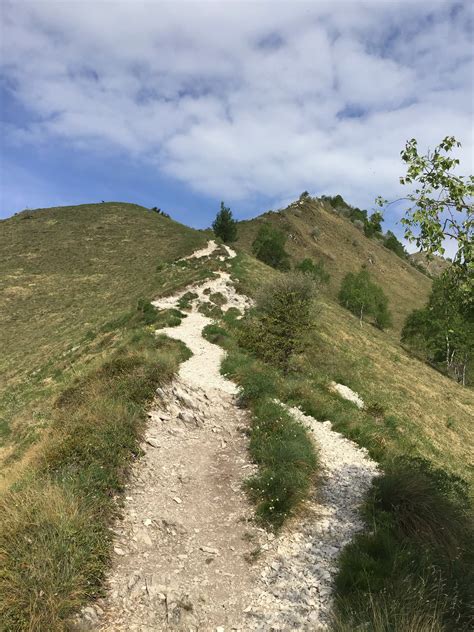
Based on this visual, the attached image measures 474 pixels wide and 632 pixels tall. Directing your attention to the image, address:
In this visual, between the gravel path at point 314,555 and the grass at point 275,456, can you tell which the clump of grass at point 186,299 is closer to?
the grass at point 275,456

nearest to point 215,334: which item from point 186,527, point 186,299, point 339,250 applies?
point 186,299

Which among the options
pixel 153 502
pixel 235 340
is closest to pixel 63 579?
pixel 153 502

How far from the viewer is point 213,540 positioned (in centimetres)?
920

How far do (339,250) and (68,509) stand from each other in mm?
108429

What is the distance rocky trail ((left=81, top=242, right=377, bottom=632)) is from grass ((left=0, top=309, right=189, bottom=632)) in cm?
46

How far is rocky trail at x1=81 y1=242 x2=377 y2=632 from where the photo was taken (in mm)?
7332

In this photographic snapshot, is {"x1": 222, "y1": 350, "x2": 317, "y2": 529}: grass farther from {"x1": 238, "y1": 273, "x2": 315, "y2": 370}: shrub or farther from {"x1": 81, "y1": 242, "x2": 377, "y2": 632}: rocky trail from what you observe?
{"x1": 238, "y1": 273, "x2": 315, "y2": 370}: shrub

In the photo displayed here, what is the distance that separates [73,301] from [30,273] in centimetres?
1505

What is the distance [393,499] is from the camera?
9773 millimetres

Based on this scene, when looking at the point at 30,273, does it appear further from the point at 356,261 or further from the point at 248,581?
the point at 356,261

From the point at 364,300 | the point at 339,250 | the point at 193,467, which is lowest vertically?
the point at 193,467

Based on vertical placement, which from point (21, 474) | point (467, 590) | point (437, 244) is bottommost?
point (21, 474)

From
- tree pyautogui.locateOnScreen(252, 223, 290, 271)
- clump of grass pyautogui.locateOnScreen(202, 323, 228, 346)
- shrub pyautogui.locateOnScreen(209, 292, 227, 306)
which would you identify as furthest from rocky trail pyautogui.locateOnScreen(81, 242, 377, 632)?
tree pyautogui.locateOnScreen(252, 223, 290, 271)

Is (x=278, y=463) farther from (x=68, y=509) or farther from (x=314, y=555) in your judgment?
(x=68, y=509)
